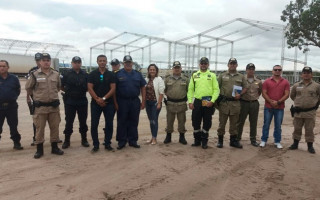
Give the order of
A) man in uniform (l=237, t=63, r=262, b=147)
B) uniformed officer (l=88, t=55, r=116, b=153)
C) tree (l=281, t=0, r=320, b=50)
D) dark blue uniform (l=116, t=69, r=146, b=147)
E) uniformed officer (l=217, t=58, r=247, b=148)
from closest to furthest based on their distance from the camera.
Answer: uniformed officer (l=88, t=55, r=116, b=153), dark blue uniform (l=116, t=69, r=146, b=147), uniformed officer (l=217, t=58, r=247, b=148), man in uniform (l=237, t=63, r=262, b=147), tree (l=281, t=0, r=320, b=50)

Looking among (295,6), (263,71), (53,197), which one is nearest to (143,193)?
(53,197)

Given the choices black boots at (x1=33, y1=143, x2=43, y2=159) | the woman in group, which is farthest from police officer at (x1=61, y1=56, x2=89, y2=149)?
the woman in group

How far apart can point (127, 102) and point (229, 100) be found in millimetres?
2119

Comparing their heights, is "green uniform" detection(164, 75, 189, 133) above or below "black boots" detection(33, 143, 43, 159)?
above

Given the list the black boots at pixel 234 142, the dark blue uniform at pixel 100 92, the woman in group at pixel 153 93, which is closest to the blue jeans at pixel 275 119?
the black boots at pixel 234 142

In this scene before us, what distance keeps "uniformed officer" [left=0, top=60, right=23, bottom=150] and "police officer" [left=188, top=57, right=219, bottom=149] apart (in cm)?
352

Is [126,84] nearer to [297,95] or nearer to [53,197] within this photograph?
[53,197]

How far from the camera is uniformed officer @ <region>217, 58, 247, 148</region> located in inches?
217

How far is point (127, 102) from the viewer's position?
17.5ft

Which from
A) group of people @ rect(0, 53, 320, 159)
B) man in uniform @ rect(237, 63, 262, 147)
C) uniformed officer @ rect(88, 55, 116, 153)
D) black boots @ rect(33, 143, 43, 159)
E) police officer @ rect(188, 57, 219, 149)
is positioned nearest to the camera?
black boots @ rect(33, 143, 43, 159)

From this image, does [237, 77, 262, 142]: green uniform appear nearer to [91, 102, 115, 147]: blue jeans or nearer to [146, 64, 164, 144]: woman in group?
[146, 64, 164, 144]: woman in group

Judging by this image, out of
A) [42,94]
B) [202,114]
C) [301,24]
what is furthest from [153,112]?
[301,24]

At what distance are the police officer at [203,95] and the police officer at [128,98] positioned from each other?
1.06 meters

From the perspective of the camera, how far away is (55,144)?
196 inches
